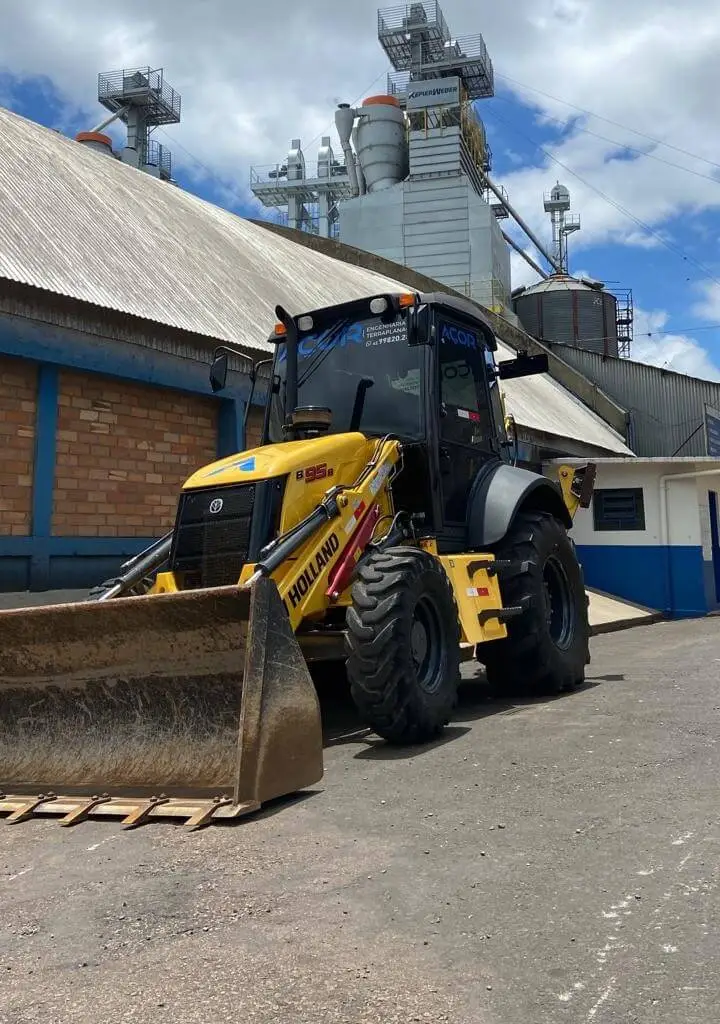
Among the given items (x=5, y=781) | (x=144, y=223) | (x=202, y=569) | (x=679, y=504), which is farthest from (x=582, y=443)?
(x=5, y=781)

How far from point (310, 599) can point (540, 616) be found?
2.30 m

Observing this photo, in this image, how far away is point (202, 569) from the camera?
18.9 ft

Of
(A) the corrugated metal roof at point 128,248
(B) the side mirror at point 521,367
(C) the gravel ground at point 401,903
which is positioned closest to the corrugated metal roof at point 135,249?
(A) the corrugated metal roof at point 128,248

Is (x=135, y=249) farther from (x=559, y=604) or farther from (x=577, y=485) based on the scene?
(x=559, y=604)

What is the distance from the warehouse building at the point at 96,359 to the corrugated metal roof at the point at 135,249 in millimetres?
33

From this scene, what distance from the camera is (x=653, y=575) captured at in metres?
18.6

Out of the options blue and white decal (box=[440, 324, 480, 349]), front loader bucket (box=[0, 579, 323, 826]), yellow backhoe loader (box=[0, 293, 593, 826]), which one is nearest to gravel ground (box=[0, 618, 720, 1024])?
front loader bucket (box=[0, 579, 323, 826])

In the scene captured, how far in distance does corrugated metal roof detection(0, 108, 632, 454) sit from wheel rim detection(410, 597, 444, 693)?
553 cm

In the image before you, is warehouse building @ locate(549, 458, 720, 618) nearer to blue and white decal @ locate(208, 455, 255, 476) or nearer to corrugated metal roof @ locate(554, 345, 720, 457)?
corrugated metal roof @ locate(554, 345, 720, 457)

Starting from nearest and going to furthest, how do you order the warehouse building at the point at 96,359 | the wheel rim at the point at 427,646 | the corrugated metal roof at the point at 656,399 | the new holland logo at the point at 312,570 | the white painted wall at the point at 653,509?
the new holland logo at the point at 312,570, the wheel rim at the point at 427,646, the warehouse building at the point at 96,359, the white painted wall at the point at 653,509, the corrugated metal roof at the point at 656,399

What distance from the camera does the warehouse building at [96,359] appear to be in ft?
29.5

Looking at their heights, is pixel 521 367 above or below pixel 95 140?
below

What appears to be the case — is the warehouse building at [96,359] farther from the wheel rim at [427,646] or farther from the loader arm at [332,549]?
the wheel rim at [427,646]

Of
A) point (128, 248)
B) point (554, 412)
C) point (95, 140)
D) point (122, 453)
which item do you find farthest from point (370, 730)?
point (95, 140)
